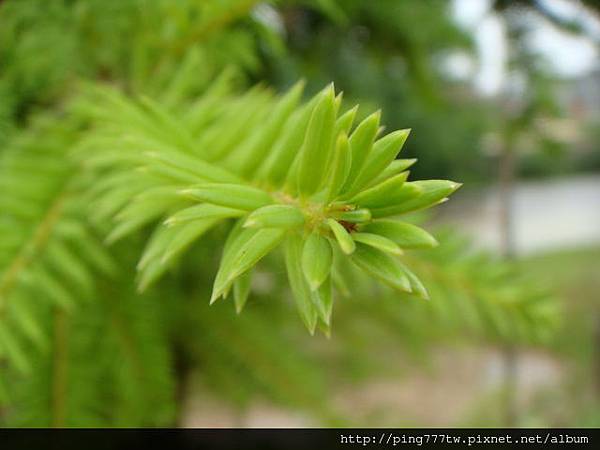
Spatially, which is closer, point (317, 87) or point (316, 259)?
point (316, 259)

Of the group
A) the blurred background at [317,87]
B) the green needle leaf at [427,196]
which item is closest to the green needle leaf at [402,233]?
the green needle leaf at [427,196]

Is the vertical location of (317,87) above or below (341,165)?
above

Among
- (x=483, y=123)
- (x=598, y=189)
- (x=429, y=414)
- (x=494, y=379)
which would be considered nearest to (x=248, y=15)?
(x=483, y=123)

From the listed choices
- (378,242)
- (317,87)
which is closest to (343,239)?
(378,242)

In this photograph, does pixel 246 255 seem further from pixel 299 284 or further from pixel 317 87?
pixel 317 87

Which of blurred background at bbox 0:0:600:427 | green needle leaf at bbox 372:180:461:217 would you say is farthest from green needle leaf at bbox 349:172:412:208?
blurred background at bbox 0:0:600:427

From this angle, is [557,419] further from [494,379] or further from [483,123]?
[483,123]

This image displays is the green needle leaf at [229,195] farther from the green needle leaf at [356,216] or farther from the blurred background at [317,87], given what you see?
the blurred background at [317,87]

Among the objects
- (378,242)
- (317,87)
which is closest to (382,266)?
(378,242)

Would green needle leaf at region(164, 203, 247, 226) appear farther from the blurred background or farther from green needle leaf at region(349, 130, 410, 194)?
the blurred background
